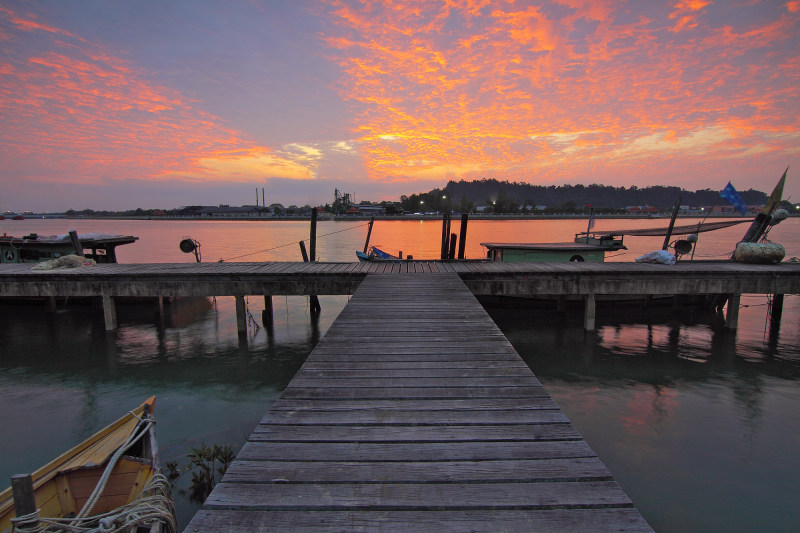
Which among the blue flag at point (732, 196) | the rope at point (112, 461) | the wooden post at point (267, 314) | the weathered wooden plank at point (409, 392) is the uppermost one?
the blue flag at point (732, 196)

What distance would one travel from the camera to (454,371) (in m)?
4.88

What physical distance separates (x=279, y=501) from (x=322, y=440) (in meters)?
0.75

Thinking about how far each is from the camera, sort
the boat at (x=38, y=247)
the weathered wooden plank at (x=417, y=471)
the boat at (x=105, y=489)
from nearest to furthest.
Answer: the weathered wooden plank at (x=417, y=471), the boat at (x=105, y=489), the boat at (x=38, y=247)

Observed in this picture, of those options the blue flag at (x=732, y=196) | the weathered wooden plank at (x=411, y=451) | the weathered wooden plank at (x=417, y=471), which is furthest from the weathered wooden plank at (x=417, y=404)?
the blue flag at (x=732, y=196)

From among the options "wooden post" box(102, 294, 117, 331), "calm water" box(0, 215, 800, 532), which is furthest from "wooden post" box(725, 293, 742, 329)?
"wooden post" box(102, 294, 117, 331)

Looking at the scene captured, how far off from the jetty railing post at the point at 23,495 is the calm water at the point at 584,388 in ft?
9.47

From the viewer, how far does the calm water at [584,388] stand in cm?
661

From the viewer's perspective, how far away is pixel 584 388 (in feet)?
33.7

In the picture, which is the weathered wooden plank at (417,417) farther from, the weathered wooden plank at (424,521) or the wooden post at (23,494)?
the wooden post at (23,494)

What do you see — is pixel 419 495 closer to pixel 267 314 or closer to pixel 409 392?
pixel 409 392

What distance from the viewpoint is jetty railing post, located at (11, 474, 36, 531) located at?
3.27 metres

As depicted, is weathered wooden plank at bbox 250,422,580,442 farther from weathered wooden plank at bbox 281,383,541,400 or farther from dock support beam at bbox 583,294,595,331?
dock support beam at bbox 583,294,595,331

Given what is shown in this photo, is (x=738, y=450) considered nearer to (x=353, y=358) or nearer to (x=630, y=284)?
(x=630, y=284)

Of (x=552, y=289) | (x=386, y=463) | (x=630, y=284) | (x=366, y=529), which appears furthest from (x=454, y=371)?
(x=630, y=284)
